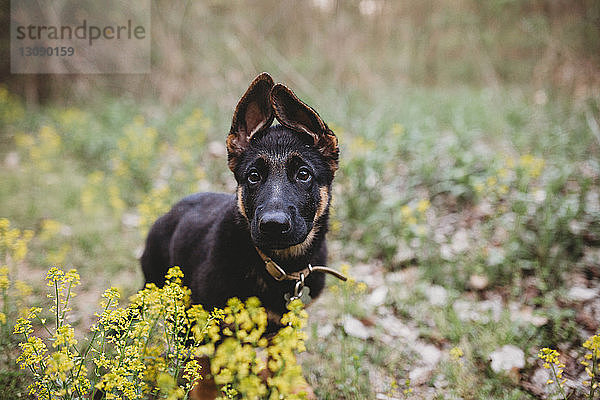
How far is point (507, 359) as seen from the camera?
2.89 metres

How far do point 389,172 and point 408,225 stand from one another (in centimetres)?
147

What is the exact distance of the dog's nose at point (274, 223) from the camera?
6.96ft

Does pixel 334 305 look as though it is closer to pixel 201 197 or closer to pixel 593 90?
pixel 201 197

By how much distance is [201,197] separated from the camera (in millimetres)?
3406

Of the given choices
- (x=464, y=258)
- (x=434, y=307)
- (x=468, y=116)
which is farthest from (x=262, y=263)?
(x=468, y=116)

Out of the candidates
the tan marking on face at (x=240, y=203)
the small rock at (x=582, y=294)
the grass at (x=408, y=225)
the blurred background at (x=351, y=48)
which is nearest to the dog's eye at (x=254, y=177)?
the tan marking on face at (x=240, y=203)

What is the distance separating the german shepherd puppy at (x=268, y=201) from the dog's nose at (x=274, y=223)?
0.09 meters

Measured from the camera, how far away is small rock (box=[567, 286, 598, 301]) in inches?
130

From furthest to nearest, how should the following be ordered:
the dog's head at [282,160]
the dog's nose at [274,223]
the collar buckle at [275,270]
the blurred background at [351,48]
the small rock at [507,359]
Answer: the blurred background at [351,48]
the small rock at [507,359]
the collar buckle at [275,270]
the dog's head at [282,160]
the dog's nose at [274,223]

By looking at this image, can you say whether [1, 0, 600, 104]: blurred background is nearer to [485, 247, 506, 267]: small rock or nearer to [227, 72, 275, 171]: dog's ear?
[485, 247, 506, 267]: small rock

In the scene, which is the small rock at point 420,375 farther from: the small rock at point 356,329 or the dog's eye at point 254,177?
the dog's eye at point 254,177

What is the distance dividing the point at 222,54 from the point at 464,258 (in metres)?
8.15
